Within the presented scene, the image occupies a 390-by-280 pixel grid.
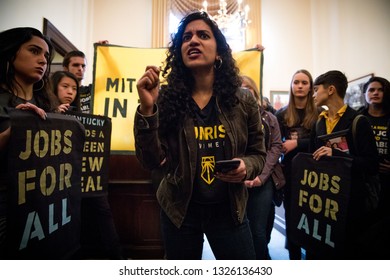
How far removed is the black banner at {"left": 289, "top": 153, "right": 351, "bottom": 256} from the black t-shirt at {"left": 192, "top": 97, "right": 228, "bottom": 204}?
47 centimetres

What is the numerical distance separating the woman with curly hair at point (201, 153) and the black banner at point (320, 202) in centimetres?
36

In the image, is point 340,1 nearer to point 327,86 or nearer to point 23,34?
point 327,86

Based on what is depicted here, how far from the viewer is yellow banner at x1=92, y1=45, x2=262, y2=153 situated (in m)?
1.39

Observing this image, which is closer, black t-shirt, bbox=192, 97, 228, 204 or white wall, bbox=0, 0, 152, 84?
black t-shirt, bbox=192, 97, 228, 204

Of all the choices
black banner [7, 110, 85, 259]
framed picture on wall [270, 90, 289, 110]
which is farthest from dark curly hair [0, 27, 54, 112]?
framed picture on wall [270, 90, 289, 110]

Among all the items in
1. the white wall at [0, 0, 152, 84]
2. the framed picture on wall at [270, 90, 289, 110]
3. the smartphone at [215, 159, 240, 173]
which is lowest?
the smartphone at [215, 159, 240, 173]

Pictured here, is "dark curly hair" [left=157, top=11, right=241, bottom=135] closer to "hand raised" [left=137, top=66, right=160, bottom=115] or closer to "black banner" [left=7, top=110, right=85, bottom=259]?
"hand raised" [left=137, top=66, right=160, bottom=115]

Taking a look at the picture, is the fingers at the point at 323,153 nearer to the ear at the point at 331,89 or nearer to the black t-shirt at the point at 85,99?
the ear at the point at 331,89

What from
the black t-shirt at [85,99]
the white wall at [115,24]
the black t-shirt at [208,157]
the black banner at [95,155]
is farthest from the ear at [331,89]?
the white wall at [115,24]

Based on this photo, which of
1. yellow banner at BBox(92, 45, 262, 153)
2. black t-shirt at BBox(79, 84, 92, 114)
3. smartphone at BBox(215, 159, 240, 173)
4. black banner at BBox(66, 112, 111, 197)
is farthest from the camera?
black t-shirt at BBox(79, 84, 92, 114)

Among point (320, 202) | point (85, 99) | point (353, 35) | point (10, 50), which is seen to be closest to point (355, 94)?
point (353, 35)

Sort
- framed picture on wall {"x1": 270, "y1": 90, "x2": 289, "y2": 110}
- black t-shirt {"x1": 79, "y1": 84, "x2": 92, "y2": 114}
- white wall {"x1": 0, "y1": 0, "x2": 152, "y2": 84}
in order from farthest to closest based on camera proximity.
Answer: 1. framed picture on wall {"x1": 270, "y1": 90, "x2": 289, "y2": 110}
2. white wall {"x1": 0, "y1": 0, "x2": 152, "y2": 84}
3. black t-shirt {"x1": 79, "y1": 84, "x2": 92, "y2": 114}

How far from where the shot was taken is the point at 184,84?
27.4 inches
